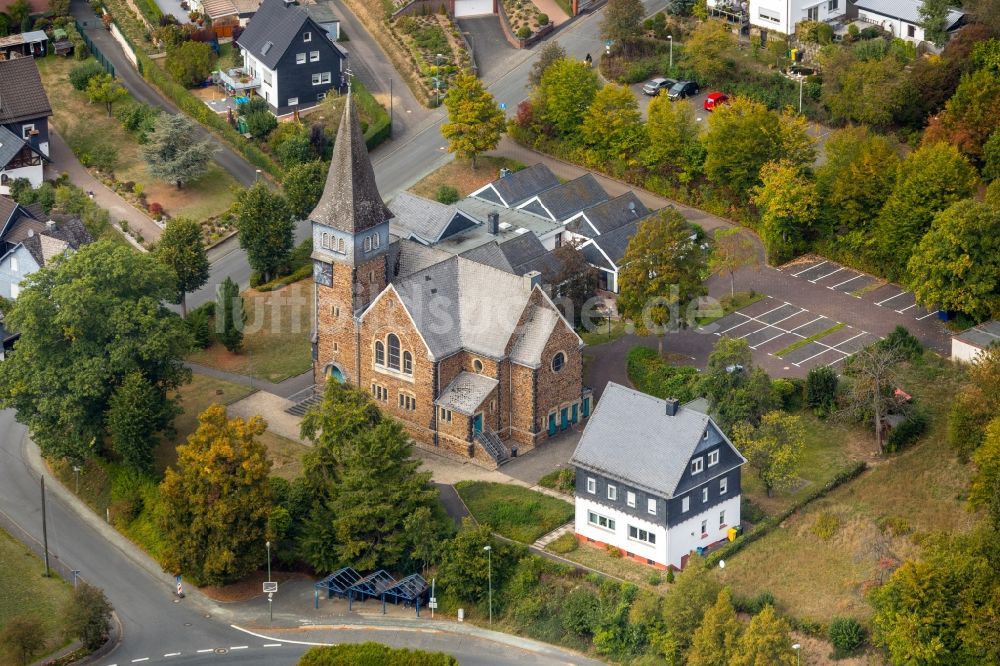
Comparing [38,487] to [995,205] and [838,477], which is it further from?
[995,205]

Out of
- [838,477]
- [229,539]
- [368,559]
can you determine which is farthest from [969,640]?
[229,539]

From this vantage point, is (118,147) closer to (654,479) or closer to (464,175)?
(464,175)

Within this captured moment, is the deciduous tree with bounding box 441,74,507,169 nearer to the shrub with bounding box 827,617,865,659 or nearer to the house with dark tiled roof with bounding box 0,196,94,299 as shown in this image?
the house with dark tiled roof with bounding box 0,196,94,299

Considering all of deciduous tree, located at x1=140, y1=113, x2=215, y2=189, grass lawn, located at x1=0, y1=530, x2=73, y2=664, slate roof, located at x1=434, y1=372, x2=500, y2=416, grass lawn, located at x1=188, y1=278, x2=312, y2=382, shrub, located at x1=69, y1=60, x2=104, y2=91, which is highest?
shrub, located at x1=69, y1=60, x2=104, y2=91

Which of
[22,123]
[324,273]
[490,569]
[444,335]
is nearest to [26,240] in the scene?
[22,123]

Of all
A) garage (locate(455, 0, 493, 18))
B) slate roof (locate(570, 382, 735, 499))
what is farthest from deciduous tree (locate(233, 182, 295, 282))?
garage (locate(455, 0, 493, 18))
